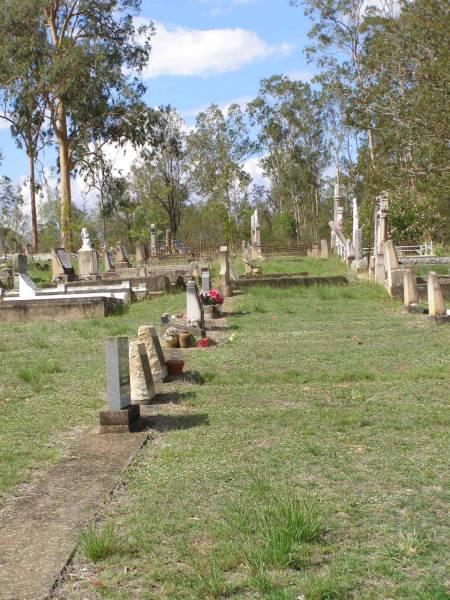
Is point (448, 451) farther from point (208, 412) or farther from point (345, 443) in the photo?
point (208, 412)

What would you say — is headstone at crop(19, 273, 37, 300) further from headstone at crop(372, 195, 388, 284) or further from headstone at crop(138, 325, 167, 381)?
headstone at crop(138, 325, 167, 381)

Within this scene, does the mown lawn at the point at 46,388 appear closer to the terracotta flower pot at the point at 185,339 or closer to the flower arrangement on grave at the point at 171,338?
the flower arrangement on grave at the point at 171,338

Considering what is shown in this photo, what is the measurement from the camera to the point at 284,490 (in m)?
4.43

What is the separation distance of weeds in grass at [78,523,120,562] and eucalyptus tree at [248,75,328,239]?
5267cm

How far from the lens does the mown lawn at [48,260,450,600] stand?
338cm

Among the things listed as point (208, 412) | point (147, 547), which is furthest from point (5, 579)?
point (208, 412)

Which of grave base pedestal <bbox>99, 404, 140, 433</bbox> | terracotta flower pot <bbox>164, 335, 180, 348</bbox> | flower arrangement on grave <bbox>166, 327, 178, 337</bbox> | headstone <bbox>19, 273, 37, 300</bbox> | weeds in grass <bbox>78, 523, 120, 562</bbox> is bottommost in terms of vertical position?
weeds in grass <bbox>78, 523, 120, 562</bbox>

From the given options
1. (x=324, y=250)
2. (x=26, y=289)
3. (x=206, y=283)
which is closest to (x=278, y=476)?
(x=206, y=283)

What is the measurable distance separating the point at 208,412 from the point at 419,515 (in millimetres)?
3027

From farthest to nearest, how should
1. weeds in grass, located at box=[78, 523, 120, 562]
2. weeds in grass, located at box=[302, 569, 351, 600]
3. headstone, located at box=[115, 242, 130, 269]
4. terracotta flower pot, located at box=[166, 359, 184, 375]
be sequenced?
headstone, located at box=[115, 242, 130, 269] < terracotta flower pot, located at box=[166, 359, 184, 375] < weeds in grass, located at box=[78, 523, 120, 562] < weeds in grass, located at box=[302, 569, 351, 600]

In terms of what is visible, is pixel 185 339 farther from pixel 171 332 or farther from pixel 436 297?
pixel 436 297

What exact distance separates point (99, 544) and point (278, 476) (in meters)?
1.41

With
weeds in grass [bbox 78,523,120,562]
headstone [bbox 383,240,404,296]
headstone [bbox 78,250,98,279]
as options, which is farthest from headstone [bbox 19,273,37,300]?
weeds in grass [bbox 78,523,120,562]

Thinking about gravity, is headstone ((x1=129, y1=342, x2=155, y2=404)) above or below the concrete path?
above
